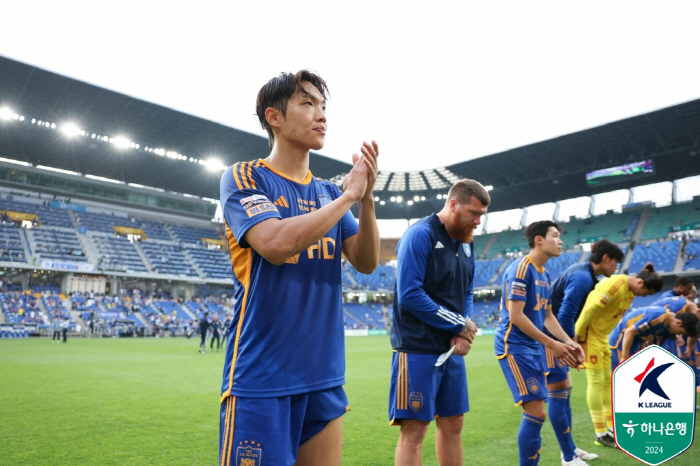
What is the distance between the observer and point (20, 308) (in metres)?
31.2

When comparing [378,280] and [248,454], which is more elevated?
[378,280]

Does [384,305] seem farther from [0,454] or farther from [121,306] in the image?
[0,454]

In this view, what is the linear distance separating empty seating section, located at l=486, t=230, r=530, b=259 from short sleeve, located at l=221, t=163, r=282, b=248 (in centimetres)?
5368

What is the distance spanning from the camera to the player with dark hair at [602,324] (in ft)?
18.1

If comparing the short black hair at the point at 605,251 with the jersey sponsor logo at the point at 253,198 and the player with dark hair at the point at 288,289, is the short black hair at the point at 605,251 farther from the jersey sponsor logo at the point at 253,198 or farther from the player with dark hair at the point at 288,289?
the jersey sponsor logo at the point at 253,198

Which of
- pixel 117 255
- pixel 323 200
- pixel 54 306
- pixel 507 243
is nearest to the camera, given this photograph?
pixel 323 200

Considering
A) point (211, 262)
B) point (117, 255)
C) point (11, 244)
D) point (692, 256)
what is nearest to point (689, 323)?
point (692, 256)

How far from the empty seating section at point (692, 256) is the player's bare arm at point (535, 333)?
41.8 metres

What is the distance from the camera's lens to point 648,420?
3834 millimetres

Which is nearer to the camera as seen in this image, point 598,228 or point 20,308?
point 20,308

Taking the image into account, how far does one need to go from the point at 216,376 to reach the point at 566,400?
8.82 meters

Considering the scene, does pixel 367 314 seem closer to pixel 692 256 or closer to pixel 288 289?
pixel 692 256

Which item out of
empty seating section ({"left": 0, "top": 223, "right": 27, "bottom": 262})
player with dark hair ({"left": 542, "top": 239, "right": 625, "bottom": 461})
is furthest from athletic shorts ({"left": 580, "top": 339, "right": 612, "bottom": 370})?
empty seating section ({"left": 0, "top": 223, "right": 27, "bottom": 262})

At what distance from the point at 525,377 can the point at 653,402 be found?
38.5 inches
